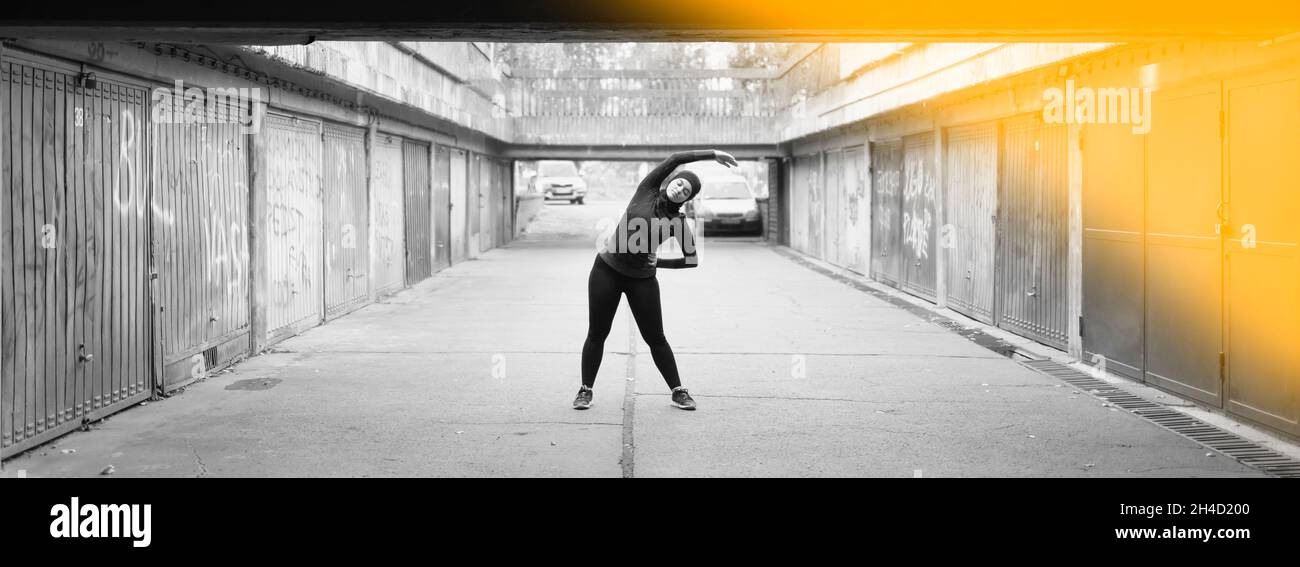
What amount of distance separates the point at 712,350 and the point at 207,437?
17.2 ft

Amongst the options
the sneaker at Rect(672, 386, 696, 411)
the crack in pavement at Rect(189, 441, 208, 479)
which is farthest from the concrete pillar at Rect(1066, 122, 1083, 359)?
the crack in pavement at Rect(189, 441, 208, 479)

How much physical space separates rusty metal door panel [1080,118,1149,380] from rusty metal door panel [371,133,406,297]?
9.13 meters

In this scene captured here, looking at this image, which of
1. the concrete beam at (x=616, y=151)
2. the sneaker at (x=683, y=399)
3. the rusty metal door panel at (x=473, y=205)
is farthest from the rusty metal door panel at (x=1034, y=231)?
the concrete beam at (x=616, y=151)

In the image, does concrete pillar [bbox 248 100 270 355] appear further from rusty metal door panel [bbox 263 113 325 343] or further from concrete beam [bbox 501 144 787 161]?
concrete beam [bbox 501 144 787 161]

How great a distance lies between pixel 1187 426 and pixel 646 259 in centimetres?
365

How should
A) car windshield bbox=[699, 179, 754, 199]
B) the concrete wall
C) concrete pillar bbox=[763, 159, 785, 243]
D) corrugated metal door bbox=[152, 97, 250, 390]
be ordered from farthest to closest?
car windshield bbox=[699, 179, 754, 199] < concrete pillar bbox=[763, 159, 785, 243] < corrugated metal door bbox=[152, 97, 250, 390] < the concrete wall

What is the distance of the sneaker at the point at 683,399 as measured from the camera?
822cm

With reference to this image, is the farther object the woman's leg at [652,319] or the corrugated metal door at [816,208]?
the corrugated metal door at [816,208]

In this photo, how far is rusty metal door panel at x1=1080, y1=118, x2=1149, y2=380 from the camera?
927 cm

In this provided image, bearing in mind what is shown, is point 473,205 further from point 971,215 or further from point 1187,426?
point 1187,426

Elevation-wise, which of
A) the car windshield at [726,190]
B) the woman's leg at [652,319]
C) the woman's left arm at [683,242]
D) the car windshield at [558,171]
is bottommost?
the woman's leg at [652,319]

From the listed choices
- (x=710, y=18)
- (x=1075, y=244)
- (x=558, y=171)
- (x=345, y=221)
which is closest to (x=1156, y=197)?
(x=1075, y=244)

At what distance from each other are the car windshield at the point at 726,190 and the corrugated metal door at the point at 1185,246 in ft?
83.6

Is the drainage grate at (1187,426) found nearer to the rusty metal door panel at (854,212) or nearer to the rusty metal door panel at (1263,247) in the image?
the rusty metal door panel at (1263,247)
